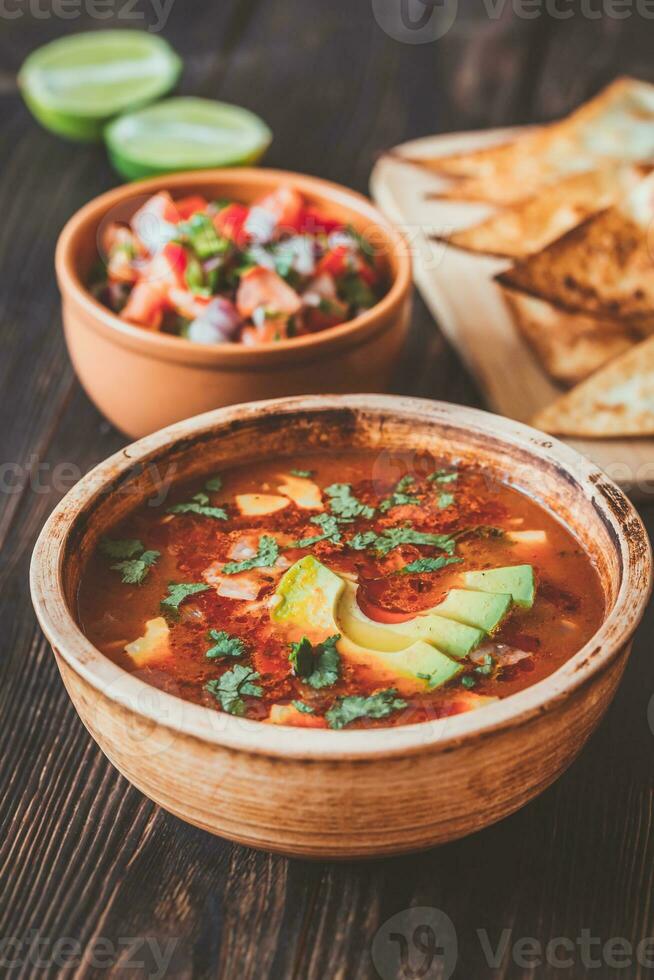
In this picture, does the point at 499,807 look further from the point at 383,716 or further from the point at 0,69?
the point at 0,69

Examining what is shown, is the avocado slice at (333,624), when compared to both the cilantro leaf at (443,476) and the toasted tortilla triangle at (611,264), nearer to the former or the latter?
the cilantro leaf at (443,476)

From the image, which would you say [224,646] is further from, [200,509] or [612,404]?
[612,404]

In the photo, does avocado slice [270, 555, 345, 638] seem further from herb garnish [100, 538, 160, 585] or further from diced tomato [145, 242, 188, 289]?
diced tomato [145, 242, 188, 289]

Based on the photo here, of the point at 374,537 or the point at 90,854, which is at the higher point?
the point at 374,537

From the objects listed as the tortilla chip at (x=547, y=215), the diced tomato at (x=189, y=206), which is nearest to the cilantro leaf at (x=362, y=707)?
the diced tomato at (x=189, y=206)

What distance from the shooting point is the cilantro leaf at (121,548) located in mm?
2107

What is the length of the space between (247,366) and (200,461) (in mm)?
437

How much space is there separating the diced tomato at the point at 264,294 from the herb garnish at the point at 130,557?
820 mm

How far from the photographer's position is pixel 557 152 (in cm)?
373

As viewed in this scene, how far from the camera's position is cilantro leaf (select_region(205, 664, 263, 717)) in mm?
1766

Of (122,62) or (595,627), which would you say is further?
(122,62)

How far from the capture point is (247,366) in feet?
8.71

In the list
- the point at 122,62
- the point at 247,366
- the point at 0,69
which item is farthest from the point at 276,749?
the point at 0,69

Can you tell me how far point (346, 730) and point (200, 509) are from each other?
69 cm
